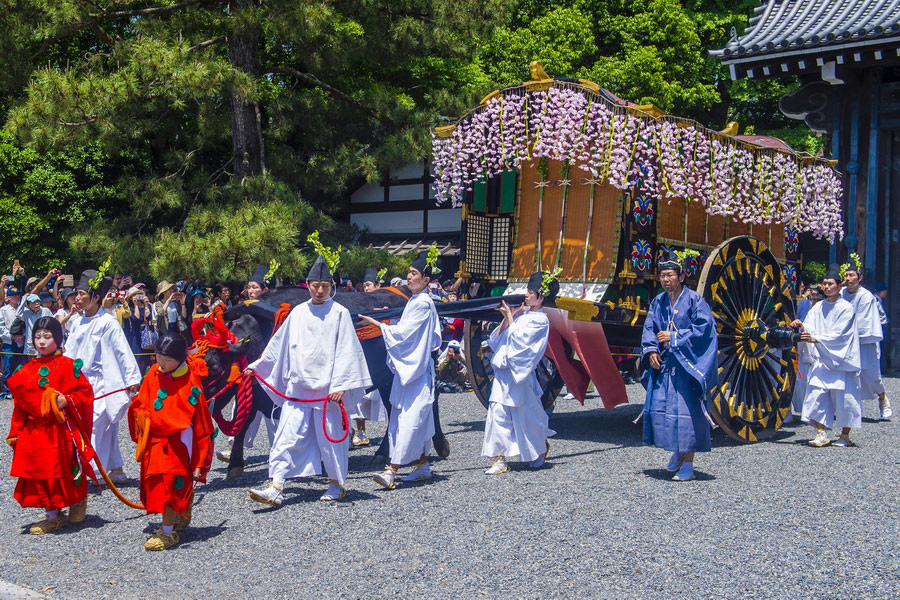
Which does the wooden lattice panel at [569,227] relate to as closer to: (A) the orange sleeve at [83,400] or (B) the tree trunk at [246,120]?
(A) the orange sleeve at [83,400]

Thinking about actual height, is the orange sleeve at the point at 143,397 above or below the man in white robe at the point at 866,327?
below

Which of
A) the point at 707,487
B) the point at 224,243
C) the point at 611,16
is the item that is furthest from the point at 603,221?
the point at 611,16

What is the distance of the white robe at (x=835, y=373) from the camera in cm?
809

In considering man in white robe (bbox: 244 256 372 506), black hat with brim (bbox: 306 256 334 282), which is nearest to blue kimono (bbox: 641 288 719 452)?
man in white robe (bbox: 244 256 372 506)

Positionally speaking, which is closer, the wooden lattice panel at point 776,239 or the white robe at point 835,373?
the white robe at point 835,373

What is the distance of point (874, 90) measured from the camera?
13117 mm

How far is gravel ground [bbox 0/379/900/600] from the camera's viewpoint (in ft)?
13.8

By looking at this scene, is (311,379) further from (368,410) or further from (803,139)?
(803,139)

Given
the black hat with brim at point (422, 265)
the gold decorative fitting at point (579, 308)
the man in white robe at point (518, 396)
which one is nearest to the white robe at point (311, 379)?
the black hat with brim at point (422, 265)

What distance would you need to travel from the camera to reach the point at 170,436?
5035 mm

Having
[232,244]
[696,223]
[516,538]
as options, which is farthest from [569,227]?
[232,244]

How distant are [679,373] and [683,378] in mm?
47

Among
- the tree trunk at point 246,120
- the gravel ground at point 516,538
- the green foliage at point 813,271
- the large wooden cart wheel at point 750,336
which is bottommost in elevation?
the gravel ground at point 516,538

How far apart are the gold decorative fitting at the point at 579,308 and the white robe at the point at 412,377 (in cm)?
132
